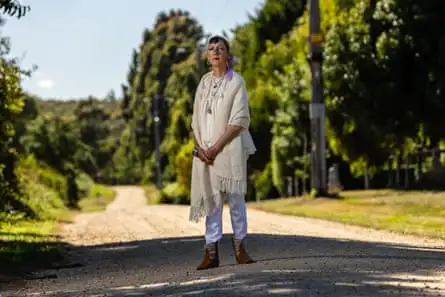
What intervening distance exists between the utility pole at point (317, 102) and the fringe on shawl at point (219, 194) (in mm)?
19309

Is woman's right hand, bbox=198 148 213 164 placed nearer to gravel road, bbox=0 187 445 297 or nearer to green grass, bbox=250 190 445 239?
gravel road, bbox=0 187 445 297

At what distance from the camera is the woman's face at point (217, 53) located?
33.2ft

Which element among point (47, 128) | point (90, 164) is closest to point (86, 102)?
point (90, 164)

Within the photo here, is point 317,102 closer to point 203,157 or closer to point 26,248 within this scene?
point 26,248

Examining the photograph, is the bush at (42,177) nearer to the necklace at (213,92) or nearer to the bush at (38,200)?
the bush at (38,200)

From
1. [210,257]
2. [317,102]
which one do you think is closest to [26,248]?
[210,257]

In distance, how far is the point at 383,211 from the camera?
22047 mm

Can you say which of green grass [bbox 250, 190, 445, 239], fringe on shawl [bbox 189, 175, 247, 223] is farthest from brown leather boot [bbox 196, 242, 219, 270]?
green grass [bbox 250, 190, 445, 239]

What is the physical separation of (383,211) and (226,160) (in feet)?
41.4

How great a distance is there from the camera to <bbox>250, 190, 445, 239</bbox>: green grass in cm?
1720

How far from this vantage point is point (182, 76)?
95.6 m

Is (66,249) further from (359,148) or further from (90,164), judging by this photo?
(90,164)

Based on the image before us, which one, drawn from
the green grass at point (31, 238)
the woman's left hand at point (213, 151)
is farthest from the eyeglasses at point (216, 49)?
the green grass at point (31, 238)

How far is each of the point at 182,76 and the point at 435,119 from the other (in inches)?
2545
